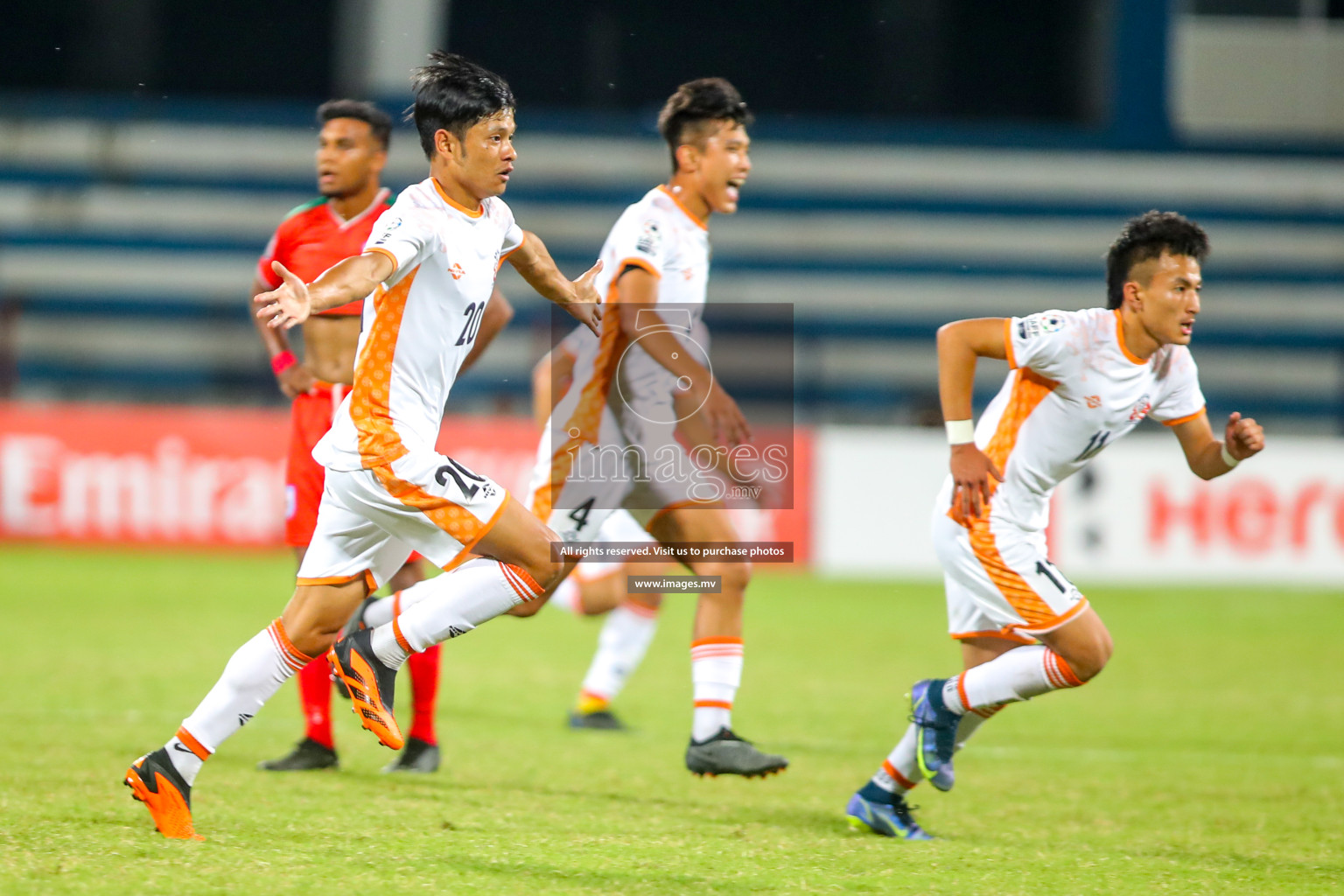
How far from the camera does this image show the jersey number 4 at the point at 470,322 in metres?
4.43

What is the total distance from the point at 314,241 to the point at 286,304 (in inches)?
89.5

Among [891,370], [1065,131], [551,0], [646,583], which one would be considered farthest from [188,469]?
[1065,131]

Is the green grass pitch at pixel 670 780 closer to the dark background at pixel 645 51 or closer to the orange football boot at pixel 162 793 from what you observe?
the orange football boot at pixel 162 793

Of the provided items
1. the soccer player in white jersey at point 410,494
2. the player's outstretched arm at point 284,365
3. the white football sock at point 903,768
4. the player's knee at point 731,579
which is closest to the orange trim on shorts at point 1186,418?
the white football sock at point 903,768

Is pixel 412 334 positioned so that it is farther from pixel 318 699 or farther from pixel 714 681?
pixel 318 699

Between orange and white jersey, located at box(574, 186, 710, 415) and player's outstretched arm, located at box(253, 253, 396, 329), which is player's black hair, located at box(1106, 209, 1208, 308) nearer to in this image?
orange and white jersey, located at box(574, 186, 710, 415)

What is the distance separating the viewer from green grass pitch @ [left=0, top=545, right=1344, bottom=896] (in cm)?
415

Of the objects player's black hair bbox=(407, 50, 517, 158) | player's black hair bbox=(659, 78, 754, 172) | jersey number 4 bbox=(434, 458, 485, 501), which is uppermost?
player's black hair bbox=(659, 78, 754, 172)

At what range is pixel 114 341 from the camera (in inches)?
766

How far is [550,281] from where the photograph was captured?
Answer: 4.81 metres

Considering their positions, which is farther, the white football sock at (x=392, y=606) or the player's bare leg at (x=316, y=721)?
the player's bare leg at (x=316, y=721)

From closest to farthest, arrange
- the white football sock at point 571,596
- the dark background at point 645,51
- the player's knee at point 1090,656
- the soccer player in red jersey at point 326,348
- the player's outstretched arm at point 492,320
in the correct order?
1. the player's knee at point 1090,656
2. the soccer player in red jersey at point 326,348
3. the player's outstretched arm at point 492,320
4. the white football sock at point 571,596
5. the dark background at point 645,51

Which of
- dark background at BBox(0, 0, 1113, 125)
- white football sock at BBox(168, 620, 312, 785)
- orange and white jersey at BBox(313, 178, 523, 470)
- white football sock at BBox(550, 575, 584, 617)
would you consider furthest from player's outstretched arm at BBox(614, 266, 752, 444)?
dark background at BBox(0, 0, 1113, 125)

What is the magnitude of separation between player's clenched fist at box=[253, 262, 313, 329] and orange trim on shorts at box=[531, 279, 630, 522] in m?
1.83
